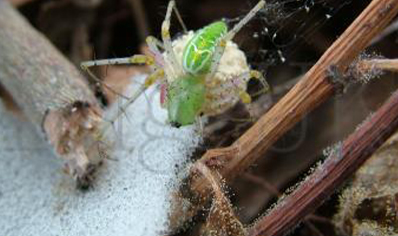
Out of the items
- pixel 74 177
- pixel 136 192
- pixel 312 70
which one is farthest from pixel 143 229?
pixel 312 70

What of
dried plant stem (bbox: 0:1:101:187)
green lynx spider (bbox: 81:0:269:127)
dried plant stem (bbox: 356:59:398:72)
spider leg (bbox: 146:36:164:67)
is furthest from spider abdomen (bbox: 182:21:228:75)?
dried plant stem (bbox: 356:59:398:72)

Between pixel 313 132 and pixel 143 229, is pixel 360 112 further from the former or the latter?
pixel 143 229

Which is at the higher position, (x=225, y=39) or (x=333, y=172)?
(x=225, y=39)

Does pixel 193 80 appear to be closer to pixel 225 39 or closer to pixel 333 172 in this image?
pixel 225 39

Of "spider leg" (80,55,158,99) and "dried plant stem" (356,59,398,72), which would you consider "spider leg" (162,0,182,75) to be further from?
"dried plant stem" (356,59,398,72)

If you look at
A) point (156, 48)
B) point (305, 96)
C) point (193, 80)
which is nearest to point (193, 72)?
point (193, 80)

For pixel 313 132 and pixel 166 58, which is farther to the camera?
pixel 313 132

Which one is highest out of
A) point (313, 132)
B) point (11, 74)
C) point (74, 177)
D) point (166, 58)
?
point (11, 74)
